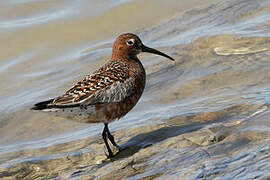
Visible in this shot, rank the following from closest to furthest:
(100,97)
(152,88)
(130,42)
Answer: (100,97)
(130,42)
(152,88)

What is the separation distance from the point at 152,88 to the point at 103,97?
2.39m

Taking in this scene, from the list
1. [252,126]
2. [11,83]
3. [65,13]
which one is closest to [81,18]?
[65,13]

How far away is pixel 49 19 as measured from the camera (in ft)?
44.2

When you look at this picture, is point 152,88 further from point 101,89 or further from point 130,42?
point 101,89

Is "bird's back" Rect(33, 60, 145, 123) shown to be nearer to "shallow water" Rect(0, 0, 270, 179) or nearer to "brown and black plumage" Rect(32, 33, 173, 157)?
"brown and black plumage" Rect(32, 33, 173, 157)

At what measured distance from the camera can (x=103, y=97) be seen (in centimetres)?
739

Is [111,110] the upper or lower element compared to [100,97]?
lower

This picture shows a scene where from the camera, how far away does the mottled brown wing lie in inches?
285

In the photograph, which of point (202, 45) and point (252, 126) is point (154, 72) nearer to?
point (202, 45)

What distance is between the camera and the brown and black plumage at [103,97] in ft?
23.6

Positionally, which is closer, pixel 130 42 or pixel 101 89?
pixel 101 89

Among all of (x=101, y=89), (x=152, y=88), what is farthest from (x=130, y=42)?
(x=152, y=88)

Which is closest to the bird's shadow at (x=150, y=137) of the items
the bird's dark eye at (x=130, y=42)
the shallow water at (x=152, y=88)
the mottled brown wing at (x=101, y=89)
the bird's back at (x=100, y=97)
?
the shallow water at (x=152, y=88)

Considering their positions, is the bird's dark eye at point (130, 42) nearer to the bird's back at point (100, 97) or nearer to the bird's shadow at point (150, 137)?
the bird's back at point (100, 97)
